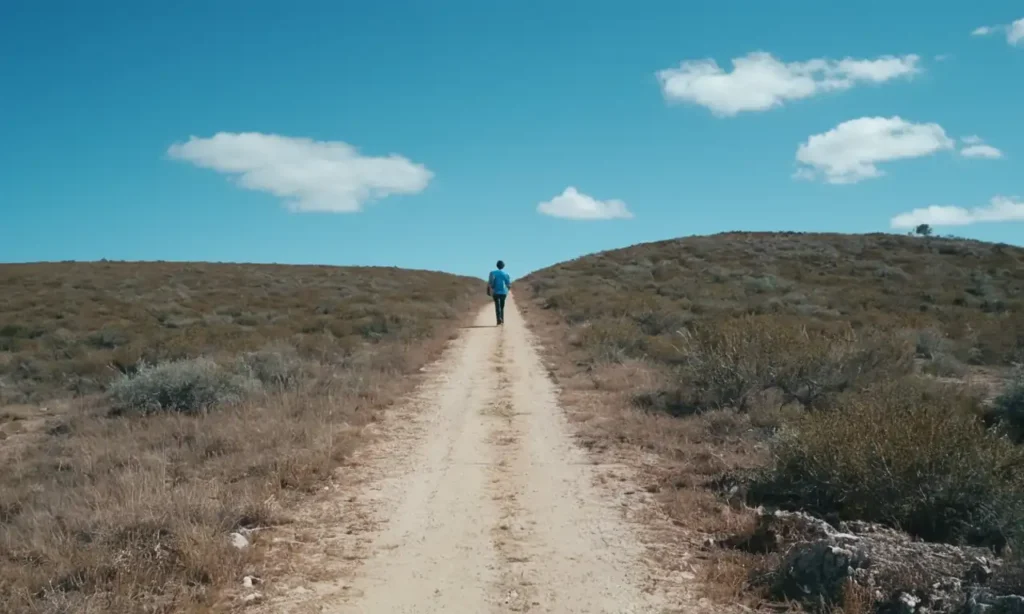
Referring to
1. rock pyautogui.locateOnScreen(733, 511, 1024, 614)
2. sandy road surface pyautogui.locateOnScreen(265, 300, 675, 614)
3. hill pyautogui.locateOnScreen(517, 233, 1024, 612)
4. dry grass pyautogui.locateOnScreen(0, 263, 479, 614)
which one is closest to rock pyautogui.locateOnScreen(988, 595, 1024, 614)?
rock pyautogui.locateOnScreen(733, 511, 1024, 614)

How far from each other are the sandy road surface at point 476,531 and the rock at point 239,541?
53cm

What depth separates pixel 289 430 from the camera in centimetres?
897

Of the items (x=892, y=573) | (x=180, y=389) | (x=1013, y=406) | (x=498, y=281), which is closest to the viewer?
(x=892, y=573)

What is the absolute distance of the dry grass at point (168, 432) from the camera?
493cm

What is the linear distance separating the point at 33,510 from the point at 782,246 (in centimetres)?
5999

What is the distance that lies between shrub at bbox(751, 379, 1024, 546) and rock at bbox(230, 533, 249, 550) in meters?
4.61

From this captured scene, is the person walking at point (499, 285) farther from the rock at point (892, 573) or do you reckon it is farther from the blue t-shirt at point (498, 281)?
the rock at point (892, 573)

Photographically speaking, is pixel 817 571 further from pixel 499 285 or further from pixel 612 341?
pixel 499 285

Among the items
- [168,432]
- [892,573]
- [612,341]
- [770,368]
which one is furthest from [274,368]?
[892,573]

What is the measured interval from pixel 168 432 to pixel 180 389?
240cm

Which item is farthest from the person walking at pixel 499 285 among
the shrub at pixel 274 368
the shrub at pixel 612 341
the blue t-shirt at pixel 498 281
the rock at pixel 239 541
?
the rock at pixel 239 541

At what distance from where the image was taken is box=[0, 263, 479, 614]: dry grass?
4.93m

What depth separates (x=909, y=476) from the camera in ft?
19.6

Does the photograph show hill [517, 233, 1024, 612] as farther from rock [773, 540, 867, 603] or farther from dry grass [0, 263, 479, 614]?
dry grass [0, 263, 479, 614]
